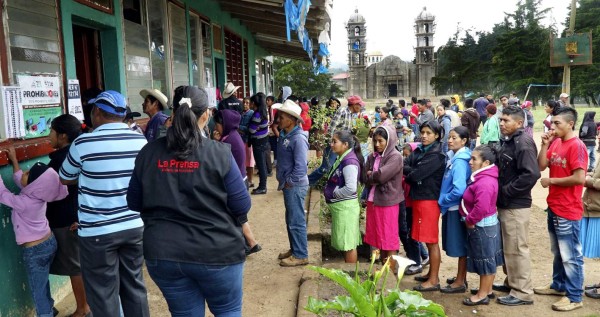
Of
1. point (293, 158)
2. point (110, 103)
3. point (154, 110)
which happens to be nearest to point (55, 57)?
point (154, 110)

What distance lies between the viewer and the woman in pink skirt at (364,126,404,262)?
4531 millimetres

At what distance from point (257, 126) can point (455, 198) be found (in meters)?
3.96

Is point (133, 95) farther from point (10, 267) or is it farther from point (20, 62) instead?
point (10, 267)

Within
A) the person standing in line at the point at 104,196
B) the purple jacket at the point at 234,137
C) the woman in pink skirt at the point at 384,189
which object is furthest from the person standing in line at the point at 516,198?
the person standing in line at the point at 104,196

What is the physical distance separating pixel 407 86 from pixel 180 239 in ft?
219

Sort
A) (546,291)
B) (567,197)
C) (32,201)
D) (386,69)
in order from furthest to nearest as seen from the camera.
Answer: (386,69), (546,291), (567,197), (32,201)

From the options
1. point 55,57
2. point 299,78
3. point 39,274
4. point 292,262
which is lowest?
point 292,262

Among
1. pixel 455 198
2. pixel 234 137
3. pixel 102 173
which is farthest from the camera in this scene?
pixel 234 137

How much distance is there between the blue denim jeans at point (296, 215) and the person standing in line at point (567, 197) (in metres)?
2.06

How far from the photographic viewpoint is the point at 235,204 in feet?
8.10

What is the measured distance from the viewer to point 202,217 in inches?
92.6

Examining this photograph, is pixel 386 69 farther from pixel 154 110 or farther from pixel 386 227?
pixel 386 227

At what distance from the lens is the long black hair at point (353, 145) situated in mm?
4363

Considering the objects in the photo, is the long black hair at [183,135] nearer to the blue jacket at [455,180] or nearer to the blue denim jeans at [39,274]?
the blue denim jeans at [39,274]
